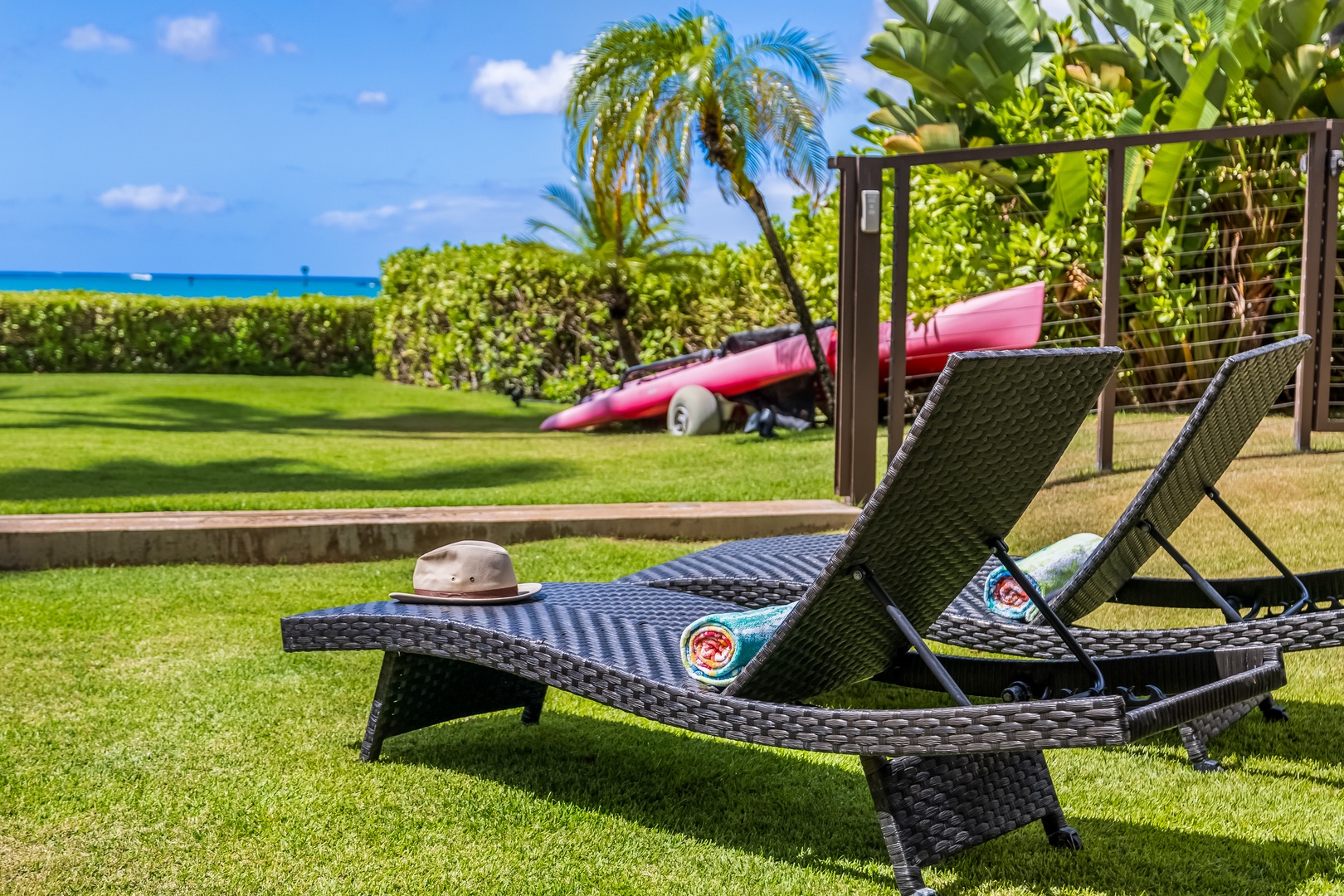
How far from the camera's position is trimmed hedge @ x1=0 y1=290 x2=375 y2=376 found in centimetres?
2367

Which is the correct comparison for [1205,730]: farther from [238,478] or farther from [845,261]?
[238,478]

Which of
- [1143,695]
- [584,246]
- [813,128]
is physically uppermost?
A: [813,128]

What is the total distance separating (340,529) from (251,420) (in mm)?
9881

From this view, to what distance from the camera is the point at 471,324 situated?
19.6 m

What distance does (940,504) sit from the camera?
8.61 feet

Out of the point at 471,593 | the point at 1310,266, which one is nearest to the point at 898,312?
the point at 1310,266

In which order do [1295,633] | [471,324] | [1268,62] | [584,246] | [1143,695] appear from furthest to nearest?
[471,324]
[584,246]
[1268,62]
[1295,633]
[1143,695]

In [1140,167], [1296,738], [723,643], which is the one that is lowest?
[1296,738]

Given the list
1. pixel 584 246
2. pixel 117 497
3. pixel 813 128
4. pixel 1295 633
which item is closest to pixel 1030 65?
pixel 813 128

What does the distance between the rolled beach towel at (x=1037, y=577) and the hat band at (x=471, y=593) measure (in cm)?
149

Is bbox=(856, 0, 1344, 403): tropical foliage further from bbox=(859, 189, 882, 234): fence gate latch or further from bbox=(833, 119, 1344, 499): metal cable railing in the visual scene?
bbox=(859, 189, 882, 234): fence gate latch

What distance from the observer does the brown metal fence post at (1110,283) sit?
7199 millimetres

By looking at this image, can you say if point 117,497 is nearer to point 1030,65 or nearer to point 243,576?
point 243,576

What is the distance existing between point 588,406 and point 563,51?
14.3ft
